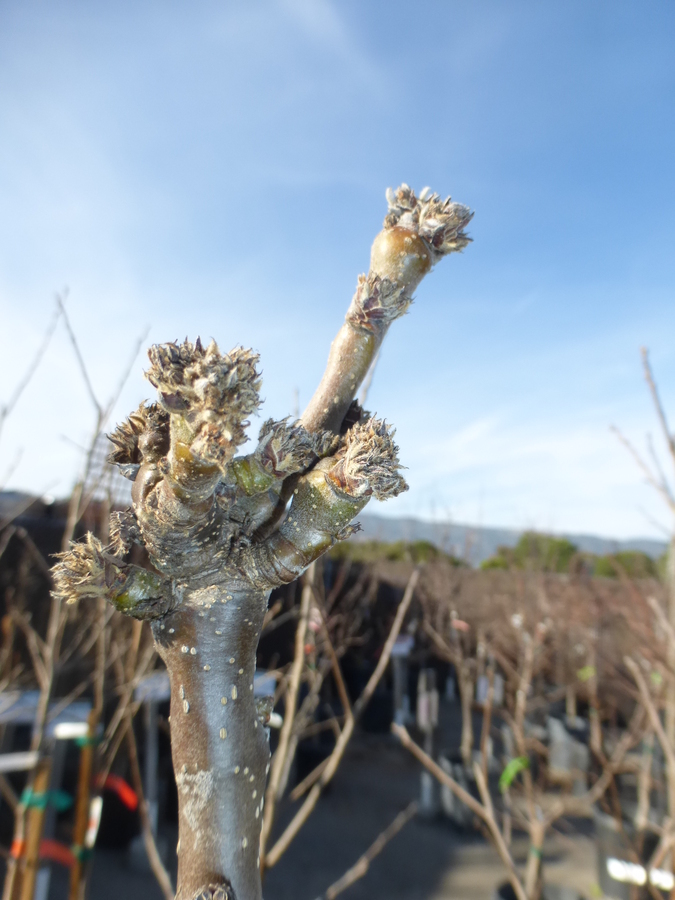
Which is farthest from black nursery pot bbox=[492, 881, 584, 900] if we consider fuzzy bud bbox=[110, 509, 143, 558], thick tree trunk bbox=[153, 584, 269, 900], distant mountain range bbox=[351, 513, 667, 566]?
fuzzy bud bbox=[110, 509, 143, 558]

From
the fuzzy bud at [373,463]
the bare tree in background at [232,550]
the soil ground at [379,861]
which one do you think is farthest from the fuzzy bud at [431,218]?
the soil ground at [379,861]

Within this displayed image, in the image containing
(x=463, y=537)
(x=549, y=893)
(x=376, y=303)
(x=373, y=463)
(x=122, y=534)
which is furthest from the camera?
(x=463, y=537)

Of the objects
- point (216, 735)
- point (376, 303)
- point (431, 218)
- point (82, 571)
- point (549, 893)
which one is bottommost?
point (549, 893)

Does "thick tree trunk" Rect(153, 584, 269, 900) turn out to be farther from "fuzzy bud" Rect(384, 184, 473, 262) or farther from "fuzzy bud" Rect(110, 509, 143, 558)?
"fuzzy bud" Rect(384, 184, 473, 262)

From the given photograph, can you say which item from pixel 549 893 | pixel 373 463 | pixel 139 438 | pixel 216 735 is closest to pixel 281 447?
pixel 373 463

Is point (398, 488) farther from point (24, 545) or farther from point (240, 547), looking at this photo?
point (24, 545)

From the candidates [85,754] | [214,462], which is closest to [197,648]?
[214,462]

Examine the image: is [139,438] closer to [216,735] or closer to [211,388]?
[211,388]
